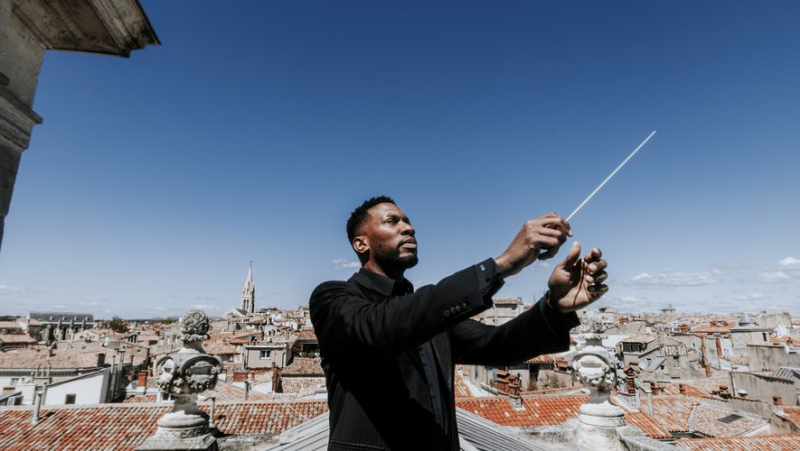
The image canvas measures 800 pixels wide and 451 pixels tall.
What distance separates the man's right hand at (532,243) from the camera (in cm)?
136

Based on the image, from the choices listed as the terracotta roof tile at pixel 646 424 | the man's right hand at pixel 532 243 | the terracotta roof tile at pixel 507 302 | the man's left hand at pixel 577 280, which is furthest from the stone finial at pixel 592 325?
the terracotta roof tile at pixel 507 302

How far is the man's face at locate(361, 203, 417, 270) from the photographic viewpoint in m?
1.84

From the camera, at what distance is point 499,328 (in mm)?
2039

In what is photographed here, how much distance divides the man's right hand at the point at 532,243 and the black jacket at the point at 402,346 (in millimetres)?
61

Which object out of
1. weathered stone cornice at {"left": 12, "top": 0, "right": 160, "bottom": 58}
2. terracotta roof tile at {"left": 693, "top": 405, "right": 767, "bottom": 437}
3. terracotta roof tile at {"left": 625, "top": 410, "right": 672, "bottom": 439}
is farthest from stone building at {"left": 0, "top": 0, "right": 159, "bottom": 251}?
terracotta roof tile at {"left": 693, "top": 405, "right": 767, "bottom": 437}

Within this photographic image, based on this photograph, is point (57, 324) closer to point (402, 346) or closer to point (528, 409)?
point (528, 409)

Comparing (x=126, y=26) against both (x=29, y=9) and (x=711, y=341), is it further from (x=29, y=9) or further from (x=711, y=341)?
(x=711, y=341)

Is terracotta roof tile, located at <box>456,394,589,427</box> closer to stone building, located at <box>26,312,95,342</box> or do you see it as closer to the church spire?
stone building, located at <box>26,312,95,342</box>

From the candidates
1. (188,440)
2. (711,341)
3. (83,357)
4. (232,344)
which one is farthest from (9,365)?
(711,341)

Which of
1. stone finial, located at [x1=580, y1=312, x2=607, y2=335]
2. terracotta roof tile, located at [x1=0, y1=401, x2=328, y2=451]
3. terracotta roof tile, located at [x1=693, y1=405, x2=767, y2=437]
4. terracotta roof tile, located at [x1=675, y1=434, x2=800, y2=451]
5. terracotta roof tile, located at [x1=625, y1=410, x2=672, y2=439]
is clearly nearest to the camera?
stone finial, located at [x1=580, y1=312, x2=607, y2=335]

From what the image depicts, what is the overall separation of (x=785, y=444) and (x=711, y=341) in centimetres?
3893

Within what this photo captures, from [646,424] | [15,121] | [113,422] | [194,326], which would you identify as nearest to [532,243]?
[15,121]

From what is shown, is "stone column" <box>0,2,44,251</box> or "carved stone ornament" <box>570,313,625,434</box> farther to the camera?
"carved stone ornament" <box>570,313,625,434</box>

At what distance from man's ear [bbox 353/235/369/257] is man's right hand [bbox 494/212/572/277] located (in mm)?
724
